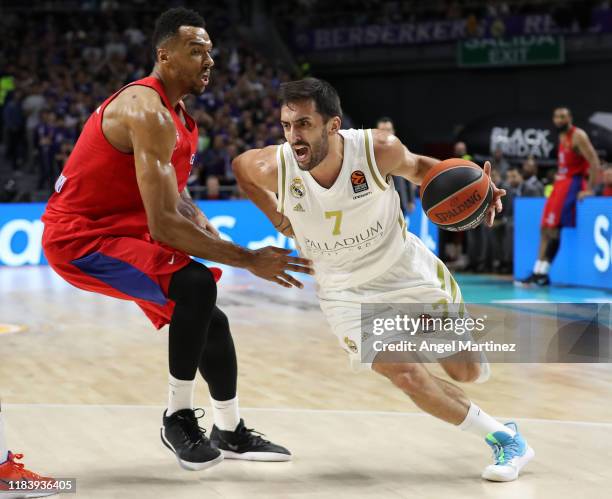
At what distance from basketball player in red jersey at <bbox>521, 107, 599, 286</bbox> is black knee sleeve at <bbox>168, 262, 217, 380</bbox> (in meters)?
7.40

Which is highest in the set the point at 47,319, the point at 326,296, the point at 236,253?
the point at 236,253

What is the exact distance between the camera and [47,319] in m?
8.98

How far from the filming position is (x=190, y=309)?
380cm

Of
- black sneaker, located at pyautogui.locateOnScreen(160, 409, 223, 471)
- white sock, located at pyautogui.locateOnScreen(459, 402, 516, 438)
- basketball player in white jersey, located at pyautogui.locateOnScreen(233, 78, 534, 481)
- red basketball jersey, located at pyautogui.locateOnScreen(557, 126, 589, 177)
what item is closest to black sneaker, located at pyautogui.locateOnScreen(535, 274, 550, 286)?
red basketball jersey, located at pyautogui.locateOnScreen(557, 126, 589, 177)

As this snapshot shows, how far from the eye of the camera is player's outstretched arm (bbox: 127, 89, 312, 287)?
362cm

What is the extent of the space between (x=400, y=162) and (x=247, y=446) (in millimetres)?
1397

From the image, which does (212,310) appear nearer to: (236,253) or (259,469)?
(236,253)

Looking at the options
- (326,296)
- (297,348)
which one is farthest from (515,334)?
(326,296)

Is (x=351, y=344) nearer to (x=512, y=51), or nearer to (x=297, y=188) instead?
(x=297, y=188)

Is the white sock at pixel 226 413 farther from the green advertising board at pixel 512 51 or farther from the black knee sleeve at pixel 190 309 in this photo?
the green advertising board at pixel 512 51

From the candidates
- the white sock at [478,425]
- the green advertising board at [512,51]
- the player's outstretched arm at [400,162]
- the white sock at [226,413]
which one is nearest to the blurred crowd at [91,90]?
the green advertising board at [512,51]

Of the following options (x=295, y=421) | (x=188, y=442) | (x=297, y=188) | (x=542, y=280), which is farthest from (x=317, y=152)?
(x=542, y=280)

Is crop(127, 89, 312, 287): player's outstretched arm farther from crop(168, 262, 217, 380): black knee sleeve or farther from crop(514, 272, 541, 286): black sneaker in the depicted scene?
crop(514, 272, 541, 286): black sneaker

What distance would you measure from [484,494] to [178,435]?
4.05ft
